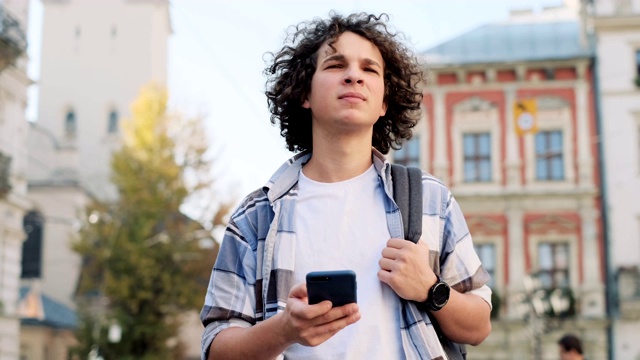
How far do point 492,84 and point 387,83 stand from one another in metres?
30.2

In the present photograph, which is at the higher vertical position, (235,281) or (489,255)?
(235,281)

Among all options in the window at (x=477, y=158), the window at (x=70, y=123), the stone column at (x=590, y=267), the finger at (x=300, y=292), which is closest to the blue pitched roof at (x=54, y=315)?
the window at (x=70, y=123)

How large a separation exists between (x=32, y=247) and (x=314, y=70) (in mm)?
44497

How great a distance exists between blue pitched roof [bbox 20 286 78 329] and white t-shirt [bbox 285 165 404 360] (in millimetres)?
39175

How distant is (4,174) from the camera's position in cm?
2758

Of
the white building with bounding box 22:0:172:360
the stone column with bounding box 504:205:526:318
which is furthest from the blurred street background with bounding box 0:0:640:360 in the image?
the white building with bounding box 22:0:172:360

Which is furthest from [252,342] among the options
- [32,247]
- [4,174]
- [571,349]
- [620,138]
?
[32,247]

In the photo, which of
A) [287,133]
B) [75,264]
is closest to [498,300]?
[75,264]

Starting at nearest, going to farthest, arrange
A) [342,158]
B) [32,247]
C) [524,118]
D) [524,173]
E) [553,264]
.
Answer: [342,158] < [524,118] < [553,264] < [524,173] < [32,247]

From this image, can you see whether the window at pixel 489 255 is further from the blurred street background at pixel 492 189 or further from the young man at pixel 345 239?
the young man at pixel 345 239

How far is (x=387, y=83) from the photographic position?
10.3 ft

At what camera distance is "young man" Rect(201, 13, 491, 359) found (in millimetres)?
2717

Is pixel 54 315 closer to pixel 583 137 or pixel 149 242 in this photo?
pixel 149 242

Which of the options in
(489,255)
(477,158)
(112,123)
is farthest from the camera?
(112,123)
